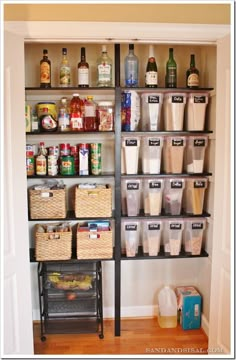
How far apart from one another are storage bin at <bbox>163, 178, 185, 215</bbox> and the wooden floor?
0.92 m

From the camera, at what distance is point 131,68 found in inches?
94.7

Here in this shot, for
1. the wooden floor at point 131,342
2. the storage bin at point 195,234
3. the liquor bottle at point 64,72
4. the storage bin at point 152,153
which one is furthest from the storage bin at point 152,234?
the liquor bottle at point 64,72

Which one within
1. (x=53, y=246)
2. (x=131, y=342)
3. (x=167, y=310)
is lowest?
(x=131, y=342)

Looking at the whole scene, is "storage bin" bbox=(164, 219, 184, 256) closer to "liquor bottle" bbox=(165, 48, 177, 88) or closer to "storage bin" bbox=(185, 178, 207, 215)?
"storage bin" bbox=(185, 178, 207, 215)

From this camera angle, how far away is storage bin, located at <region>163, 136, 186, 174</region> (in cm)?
239

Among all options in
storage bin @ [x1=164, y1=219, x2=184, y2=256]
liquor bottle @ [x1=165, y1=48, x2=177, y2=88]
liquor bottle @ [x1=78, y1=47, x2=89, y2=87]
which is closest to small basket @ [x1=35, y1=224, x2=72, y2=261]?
storage bin @ [x1=164, y1=219, x2=184, y2=256]

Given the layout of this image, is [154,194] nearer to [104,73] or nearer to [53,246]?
[53,246]

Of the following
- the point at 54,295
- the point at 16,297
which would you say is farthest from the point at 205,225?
the point at 16,297

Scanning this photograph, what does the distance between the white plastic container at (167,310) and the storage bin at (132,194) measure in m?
0.72

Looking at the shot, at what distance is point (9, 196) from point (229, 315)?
1.40 m

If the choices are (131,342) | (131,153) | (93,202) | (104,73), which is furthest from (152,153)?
(131,342)

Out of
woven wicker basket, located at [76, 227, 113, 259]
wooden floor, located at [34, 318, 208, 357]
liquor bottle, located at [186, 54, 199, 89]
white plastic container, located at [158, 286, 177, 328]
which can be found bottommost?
wooden floor, located at [34, 318, 208, 357]

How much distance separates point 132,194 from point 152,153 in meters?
0.33

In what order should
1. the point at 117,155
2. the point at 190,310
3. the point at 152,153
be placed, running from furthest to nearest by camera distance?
the point at 190,310 → the point at 152,153 → the point at 117,155
